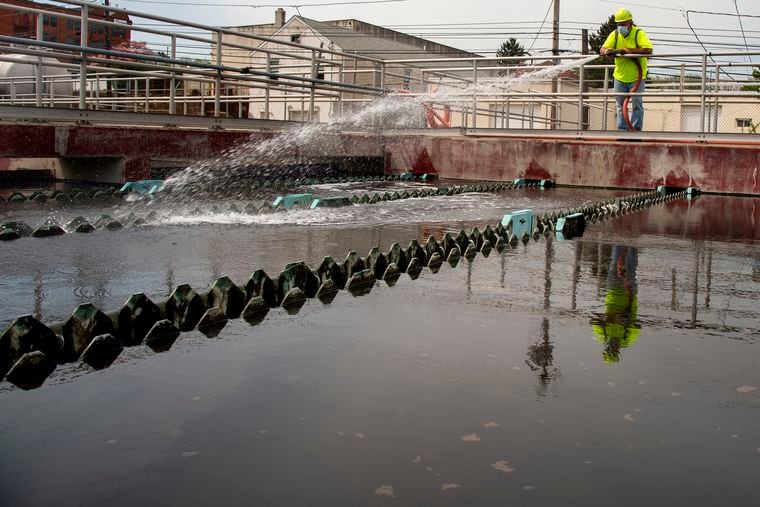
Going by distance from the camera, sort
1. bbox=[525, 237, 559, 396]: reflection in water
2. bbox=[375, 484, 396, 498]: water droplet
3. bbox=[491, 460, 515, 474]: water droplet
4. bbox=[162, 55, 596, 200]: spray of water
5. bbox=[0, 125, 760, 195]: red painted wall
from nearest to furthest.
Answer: bbox=[375, 484, 396, 498]: water droplet < bbox=[491, 460, 515, 474]: water droplet < bbox=[525, 237, 559, 396]: reflection in water < bbox=[0, 125, 760, 195]: red painted wall < bbox=[162, 55, 596, 200]: spray of water

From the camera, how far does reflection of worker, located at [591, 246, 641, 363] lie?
4.56 m

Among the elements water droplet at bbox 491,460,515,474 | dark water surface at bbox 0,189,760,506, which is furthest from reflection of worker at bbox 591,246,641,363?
water droplet at bbox 491,460,515,474

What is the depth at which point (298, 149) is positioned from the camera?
17391 millimetres

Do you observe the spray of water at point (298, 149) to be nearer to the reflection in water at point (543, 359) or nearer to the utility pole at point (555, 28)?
the reflection in water at point (543, 359)

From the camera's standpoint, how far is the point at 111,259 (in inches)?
275

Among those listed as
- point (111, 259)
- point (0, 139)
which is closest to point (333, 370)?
point (111, 259)

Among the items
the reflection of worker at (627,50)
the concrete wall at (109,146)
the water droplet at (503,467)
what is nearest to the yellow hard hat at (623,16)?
the reflection of worker at (627,50)

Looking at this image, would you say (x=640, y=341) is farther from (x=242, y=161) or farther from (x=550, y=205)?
(x=242, y=161)

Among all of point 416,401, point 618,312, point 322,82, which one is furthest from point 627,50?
point 416,401

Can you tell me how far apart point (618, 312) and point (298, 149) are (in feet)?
41.6

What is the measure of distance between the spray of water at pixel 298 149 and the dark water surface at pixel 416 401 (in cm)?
779

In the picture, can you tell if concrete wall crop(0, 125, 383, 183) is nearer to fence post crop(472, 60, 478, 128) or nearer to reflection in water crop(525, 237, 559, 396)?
fence post crop(472, 60, 478, 128)

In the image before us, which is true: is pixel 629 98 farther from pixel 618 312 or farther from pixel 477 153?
pixel 618 312

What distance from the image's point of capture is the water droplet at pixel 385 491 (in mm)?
2650
